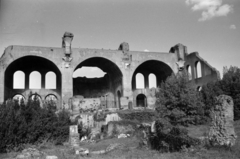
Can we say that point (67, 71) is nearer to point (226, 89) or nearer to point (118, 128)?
point (118, 128)

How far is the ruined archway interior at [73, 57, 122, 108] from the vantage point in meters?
29.8

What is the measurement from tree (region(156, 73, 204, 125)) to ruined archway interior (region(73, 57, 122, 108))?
10.8m

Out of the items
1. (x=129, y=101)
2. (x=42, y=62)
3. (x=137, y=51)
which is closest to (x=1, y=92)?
(x=42, y=62)

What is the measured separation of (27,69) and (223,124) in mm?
25160

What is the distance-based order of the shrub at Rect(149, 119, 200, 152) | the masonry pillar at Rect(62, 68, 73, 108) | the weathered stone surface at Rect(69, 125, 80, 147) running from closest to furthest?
the shrub at Rect(149, 119, 200, 152), the weathered stone surface at Rect(69, 125, 80, 147), the masonry pillar at Rect(62, 68, 73, 108)

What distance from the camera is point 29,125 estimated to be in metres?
13.5

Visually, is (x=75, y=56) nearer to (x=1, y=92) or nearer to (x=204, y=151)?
(x=1, y=92)

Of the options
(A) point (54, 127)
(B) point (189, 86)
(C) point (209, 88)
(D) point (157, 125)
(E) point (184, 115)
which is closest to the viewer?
(D) point (157, 125)

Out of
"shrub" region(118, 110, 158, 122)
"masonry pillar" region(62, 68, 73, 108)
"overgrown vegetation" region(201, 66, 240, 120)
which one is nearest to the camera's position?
"overgrown vegetation" region(201, 66, 240, 120)

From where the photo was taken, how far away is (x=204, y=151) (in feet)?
24.0

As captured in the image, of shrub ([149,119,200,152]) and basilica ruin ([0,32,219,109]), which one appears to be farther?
basilica ruin ([0,32,219,109])

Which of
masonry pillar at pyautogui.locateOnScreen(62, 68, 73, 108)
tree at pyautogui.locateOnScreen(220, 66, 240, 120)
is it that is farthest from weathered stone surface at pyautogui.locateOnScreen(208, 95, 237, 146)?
masonry pillar at pyautogui.locateOnScreen(62, 68, 73, 108)

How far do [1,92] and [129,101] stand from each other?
12747 millimetres

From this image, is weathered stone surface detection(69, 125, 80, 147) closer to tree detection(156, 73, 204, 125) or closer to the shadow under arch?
tree detection(156, 73, 204, 125)
